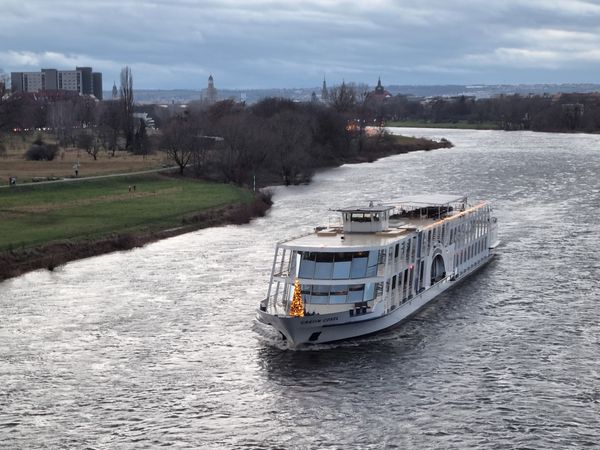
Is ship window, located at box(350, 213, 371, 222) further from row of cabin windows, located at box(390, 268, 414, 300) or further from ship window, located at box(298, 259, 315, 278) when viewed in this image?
ship window, located at box(298, 259, 315, 278)

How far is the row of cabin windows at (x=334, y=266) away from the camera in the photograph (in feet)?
151

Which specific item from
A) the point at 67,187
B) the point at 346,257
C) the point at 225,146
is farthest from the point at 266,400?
the point at 225,146

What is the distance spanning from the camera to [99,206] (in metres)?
84.6

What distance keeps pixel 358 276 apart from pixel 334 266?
1.23 m

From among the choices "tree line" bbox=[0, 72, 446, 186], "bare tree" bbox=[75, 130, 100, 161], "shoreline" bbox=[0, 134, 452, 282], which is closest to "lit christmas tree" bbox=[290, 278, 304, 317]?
"shoreline" bbox=[0, 134, 452, 282]

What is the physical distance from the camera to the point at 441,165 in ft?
451

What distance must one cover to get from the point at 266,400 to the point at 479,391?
8.14m

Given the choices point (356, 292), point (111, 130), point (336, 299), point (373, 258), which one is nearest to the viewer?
point (336, 299)

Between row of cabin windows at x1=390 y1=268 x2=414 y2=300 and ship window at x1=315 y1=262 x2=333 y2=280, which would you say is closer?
ship window at x1=315 y1=262 x2=333 y2=280

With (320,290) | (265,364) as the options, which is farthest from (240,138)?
(265,364)

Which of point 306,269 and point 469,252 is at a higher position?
point 306,269

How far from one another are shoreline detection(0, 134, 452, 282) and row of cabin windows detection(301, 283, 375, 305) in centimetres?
2117

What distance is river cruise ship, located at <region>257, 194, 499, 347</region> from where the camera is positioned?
1732 inches

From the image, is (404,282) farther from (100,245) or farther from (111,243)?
(111,243)
